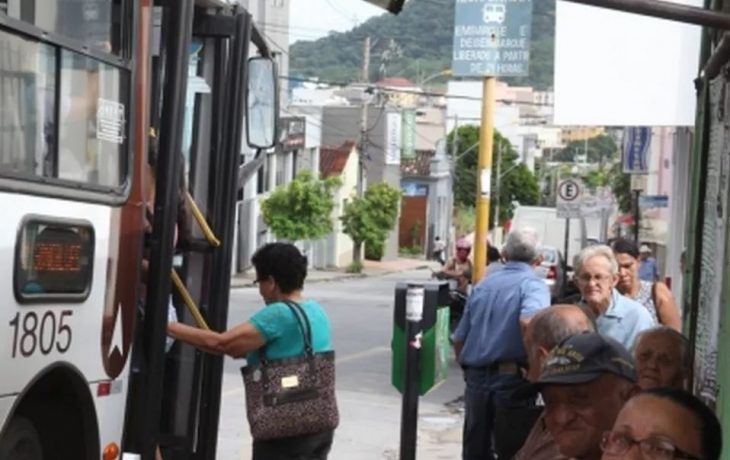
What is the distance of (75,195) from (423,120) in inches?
4288

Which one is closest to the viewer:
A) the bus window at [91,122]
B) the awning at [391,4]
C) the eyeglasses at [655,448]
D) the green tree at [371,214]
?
the eyeglasses at [655,448]

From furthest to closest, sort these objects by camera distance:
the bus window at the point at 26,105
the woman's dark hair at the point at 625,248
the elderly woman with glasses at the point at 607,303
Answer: the woman's dark hair at the point at 625,248
the elderly woman with glasses at the point at 607,303
the bus window at the point at 26,105

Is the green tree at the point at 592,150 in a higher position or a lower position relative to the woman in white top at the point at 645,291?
higher

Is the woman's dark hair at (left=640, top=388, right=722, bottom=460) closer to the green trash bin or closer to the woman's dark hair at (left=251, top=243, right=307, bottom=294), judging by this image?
the woman's dark hair at (left=251, top=243, right=307, bottom=294)

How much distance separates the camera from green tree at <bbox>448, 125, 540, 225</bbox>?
97.3 meters

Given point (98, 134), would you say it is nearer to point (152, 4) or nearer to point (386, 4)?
point (152, 4)

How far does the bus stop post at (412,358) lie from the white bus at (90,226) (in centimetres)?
300

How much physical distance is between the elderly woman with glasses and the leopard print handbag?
1.70 meters

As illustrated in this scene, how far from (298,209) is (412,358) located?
4792 centimetres

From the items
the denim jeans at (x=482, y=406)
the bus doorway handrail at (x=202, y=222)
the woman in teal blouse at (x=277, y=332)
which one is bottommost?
the denim jeans at (x=482, y=406)

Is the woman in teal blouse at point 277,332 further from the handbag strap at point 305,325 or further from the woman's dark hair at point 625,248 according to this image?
the woman's dark hair at point 625,248

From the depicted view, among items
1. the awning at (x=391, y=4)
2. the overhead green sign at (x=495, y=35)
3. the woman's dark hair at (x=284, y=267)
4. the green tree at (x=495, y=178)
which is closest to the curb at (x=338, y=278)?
the green tree at (x=495, y=178)

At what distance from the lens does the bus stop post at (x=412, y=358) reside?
386 inches

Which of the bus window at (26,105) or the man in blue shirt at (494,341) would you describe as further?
the man in blue shirt at (494,341)
